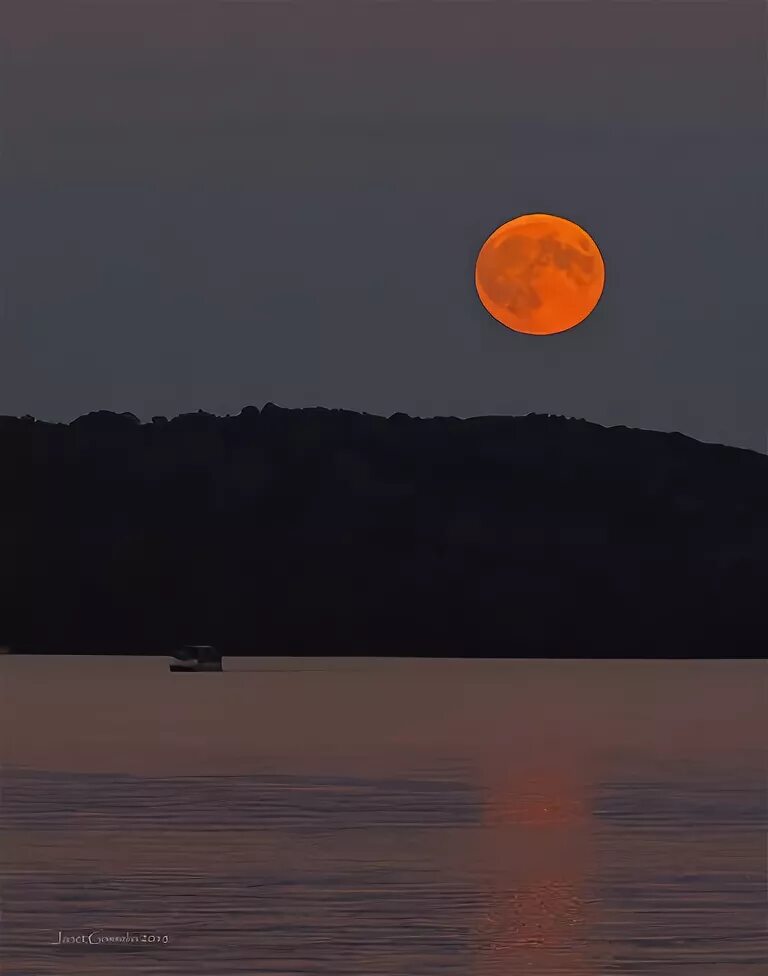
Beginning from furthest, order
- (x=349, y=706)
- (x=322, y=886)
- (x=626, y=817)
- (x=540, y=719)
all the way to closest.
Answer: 1. (x=349, y=706)
2. (x=540, y=719)
3. (x=626, y=817)
4. (x=322, y=886)

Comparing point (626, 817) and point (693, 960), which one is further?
point (626, 817)

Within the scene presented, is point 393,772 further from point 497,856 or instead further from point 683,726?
point 683,726

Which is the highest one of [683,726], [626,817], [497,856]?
[683,726]

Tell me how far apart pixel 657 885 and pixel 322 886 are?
5228mm

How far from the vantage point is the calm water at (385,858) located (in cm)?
3456

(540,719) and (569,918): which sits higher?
(540,719)

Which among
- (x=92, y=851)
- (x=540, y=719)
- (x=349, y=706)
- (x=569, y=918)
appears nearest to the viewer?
(x=569, y=918)

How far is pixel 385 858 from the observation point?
46.5 meters

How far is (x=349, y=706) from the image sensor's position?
161 m

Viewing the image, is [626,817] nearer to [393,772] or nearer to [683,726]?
[393,772]

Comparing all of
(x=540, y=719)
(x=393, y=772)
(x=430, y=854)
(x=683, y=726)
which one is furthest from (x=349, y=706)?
(x=430, y=854)

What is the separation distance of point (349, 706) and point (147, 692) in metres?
34.8

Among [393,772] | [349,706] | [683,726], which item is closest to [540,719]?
[683,726]

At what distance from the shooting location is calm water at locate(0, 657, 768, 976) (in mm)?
34562
